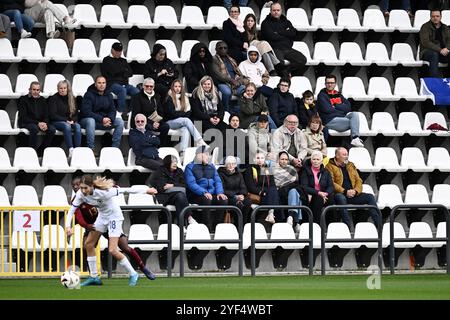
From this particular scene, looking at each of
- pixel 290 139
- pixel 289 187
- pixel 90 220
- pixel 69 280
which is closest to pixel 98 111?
pixel 290 139

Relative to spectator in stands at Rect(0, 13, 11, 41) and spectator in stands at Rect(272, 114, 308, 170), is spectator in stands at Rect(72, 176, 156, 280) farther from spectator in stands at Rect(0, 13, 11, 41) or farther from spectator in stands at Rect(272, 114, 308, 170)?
spectator in stands at Rect(0, 13, 11, 41)

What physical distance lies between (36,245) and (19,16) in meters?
5.53

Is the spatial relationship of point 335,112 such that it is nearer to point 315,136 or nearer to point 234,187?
point 315,136

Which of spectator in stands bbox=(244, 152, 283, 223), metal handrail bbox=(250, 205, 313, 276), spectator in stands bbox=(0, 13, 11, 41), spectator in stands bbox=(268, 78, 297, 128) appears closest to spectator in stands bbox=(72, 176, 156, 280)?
metal handrail bbox=(250, 205, 313, 276)

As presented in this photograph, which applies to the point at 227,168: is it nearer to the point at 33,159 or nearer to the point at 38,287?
the point at 33,159

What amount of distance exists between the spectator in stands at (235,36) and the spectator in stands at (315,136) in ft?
7.54

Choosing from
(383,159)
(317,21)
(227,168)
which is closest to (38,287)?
(227,168)

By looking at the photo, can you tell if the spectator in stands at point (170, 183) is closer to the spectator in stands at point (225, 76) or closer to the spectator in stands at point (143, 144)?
the spectator in stands at point (143, 144)

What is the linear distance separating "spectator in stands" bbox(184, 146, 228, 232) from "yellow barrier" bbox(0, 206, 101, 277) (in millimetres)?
2286

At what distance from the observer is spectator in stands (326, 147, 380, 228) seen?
24.3 metres

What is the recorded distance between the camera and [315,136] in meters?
25.2

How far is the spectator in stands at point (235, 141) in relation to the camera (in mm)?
24828

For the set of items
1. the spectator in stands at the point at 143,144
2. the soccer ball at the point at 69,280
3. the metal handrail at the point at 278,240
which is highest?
the spectator in stands at the point at 143,144

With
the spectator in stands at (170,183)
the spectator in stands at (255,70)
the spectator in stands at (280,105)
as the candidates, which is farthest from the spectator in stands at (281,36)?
the spectator in stands at (170,183)
